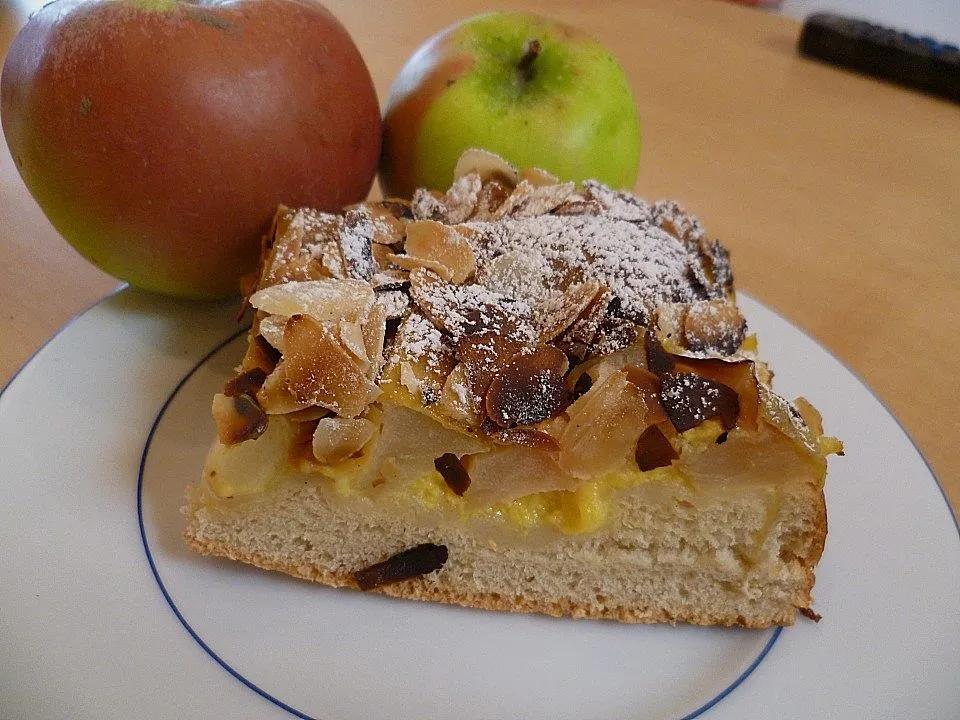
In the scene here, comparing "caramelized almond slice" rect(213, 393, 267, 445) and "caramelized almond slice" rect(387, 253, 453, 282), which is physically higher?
"caramelized almond slice" rect(387, 253, 453, 282)

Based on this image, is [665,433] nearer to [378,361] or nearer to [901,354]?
[378,361]

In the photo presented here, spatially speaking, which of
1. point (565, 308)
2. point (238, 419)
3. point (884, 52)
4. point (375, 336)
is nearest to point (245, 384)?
point (238, 419)

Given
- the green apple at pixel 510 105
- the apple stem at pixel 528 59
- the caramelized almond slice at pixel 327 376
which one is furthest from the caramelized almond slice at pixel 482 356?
the apple stem at pixel 528 59

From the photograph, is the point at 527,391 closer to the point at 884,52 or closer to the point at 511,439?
the point at 511,439

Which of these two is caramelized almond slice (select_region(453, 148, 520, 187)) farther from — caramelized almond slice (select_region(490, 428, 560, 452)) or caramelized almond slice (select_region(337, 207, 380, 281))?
caramelized almond slice (select_region(490, 428, 560, 452))

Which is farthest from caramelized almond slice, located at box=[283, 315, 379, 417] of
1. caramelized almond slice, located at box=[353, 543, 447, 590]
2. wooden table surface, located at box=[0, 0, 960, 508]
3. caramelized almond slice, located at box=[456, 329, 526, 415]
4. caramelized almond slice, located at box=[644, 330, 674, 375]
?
wooden table surface, located at box=[0, 0, 960, 508]

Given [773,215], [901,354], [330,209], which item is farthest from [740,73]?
[330,209]

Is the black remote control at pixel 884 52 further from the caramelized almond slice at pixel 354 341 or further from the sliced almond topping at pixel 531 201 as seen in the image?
the caramelized almond slice at pixel 354 341
